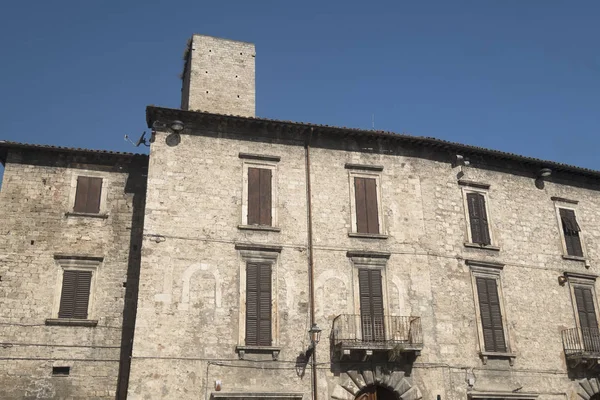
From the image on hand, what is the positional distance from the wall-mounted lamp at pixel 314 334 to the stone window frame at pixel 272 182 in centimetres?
334

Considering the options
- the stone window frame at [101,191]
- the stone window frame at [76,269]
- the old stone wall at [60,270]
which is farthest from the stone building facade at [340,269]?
the stone window frame at [101,191]

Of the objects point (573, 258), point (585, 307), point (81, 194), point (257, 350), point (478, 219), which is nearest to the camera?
point (257, 350)

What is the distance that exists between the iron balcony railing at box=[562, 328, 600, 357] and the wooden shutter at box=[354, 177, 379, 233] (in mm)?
7669

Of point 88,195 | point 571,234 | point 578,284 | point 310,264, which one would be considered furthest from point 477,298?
point 88,195

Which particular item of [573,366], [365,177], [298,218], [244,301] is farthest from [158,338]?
[573,366]

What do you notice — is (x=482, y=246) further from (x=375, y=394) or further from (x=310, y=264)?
(x=375, y=394)

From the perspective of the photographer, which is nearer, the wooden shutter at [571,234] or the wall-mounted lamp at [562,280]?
the wall-mounted lamp at [562,280]

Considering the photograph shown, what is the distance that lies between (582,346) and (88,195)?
17524mm

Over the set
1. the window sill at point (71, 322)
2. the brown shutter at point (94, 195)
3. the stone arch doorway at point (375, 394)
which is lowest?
the stone arch doorway at point (375, 394)

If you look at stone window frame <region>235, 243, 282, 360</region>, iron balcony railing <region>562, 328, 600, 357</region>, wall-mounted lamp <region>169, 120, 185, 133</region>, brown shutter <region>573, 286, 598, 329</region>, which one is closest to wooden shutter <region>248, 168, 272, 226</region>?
stone window frame <region>235, 243, 282, 360</region>

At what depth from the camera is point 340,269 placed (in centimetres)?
2047

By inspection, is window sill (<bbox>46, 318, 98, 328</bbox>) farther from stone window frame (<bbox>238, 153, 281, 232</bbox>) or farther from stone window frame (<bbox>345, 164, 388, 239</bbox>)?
stone window frame (<bbox>345, 164, 388, 239</bbox>)

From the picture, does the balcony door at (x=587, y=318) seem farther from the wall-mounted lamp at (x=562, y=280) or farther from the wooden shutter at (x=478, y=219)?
the wooden shutter at (x=478, y=219)

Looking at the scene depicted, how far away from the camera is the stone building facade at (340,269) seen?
62.0ft
